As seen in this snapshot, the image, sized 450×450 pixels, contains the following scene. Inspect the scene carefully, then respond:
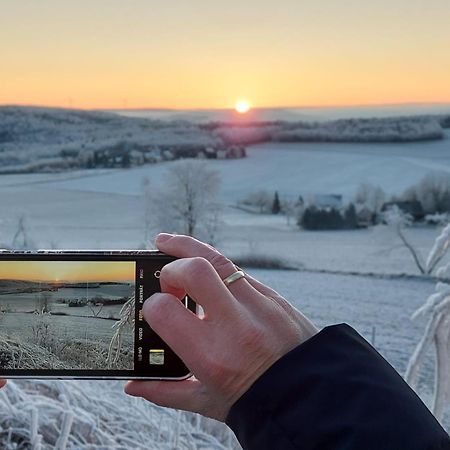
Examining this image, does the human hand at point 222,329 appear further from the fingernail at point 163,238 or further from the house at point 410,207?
the house at point 410,207

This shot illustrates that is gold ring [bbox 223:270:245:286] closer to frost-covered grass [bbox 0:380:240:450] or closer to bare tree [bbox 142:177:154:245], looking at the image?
frost-covered grass [bbox 0:380:240:450]

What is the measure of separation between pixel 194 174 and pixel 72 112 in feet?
1.42

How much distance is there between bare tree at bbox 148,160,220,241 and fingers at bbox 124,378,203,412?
1.22 meters

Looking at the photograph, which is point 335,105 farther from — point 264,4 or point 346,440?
point 346,440

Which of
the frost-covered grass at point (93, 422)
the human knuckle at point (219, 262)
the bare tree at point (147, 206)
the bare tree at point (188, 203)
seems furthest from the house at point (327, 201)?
the human knuckle at point (219, 262)

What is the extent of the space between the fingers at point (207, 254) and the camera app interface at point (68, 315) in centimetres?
9

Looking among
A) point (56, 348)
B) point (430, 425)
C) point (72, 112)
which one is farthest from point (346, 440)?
point (72, 112)

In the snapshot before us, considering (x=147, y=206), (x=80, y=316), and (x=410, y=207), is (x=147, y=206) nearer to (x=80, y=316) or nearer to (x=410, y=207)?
(x=410, y=207)

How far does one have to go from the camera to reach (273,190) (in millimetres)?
1923

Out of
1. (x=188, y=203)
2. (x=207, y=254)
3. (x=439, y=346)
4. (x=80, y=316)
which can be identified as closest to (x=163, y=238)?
(x=207, y=254)

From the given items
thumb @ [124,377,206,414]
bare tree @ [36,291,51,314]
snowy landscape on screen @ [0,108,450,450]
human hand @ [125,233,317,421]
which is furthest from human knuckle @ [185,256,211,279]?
snowy landscape on screen @ [0,108,450,450]

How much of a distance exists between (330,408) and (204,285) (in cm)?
11

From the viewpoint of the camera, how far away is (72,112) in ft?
6.61

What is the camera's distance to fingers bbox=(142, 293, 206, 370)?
438 millimetres
